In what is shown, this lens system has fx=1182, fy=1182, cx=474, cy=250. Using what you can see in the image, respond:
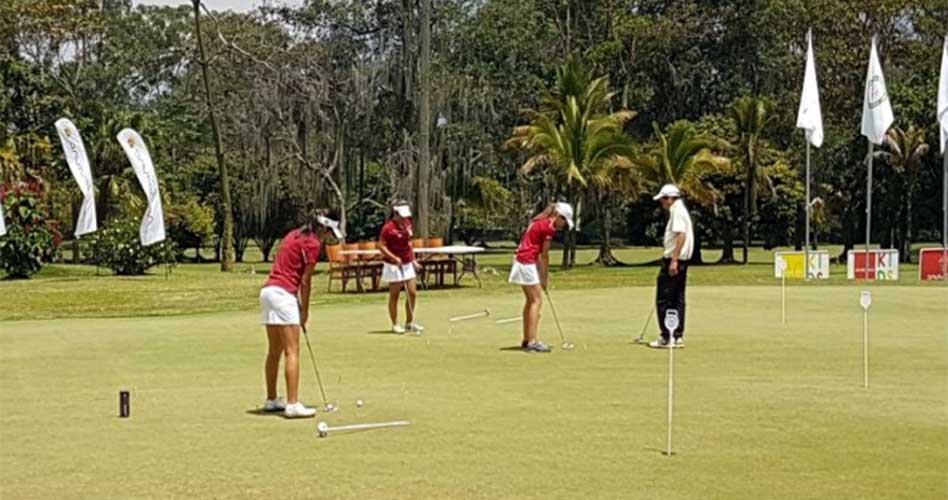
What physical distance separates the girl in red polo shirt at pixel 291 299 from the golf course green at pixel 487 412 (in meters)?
0.31

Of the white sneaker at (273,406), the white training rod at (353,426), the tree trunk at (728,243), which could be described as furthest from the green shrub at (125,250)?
the white training rod at (353,426)

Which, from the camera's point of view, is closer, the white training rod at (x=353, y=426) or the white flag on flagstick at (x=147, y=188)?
the white training rod at (x=353, y=426)

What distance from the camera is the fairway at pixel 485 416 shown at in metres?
7.56

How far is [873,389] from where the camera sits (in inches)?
452

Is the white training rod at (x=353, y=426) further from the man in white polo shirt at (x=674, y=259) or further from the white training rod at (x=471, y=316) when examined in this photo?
the white training rod at (x=471, y=316)

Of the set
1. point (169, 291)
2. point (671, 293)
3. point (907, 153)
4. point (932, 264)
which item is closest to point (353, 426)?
point (671, 293)

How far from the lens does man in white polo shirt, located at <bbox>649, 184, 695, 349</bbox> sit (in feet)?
50.2

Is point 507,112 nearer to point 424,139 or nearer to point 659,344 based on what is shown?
point 424,139

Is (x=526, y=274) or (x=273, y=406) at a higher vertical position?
(x=526, y=274)

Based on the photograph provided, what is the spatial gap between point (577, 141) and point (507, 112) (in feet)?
52.6

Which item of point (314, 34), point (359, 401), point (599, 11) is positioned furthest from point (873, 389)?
point (599, 11)

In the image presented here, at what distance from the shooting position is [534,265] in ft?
48.9

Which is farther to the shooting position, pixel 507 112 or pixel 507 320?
pixel 507 112

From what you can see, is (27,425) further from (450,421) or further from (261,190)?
(261,190)
